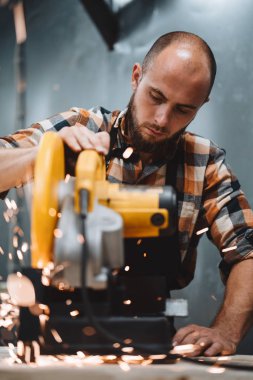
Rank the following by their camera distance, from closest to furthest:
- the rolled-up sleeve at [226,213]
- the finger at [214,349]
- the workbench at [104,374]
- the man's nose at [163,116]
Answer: the workbench at [104,374], the finger at [214,349], the man's nose at [163,116], the rolled-up sleeve at [226,213]

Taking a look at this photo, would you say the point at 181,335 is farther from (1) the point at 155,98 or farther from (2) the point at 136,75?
(2) the point at 136,75

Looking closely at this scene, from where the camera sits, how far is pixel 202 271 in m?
2.69

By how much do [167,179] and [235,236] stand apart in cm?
31

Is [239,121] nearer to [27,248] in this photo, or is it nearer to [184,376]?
[27,248]

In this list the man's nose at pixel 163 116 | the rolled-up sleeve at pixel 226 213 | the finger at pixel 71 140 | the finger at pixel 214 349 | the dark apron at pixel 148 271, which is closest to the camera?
the finger at pixel 71 140

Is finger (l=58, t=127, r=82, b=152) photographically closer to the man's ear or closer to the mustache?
the mustache

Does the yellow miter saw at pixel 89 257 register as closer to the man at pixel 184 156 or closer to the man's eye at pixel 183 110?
the man at pixel 184 156

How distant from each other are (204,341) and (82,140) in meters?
0.64

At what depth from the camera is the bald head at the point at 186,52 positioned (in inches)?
72.1

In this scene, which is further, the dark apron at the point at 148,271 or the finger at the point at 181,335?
the finger at the point at 181,335

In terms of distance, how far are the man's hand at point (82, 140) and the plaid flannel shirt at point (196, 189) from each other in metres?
0.69

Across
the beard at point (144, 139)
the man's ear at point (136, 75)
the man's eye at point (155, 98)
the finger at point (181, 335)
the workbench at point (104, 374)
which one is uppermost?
the man's ear at point (136, 75)

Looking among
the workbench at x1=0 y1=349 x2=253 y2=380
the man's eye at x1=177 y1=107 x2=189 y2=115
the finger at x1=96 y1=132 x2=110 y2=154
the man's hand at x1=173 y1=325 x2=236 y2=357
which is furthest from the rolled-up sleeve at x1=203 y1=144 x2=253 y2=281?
the workbench at x1=0 y1=349 x2=253 y2=380

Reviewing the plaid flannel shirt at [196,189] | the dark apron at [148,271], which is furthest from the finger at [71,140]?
the plaid flannel shirt at [196,189]
